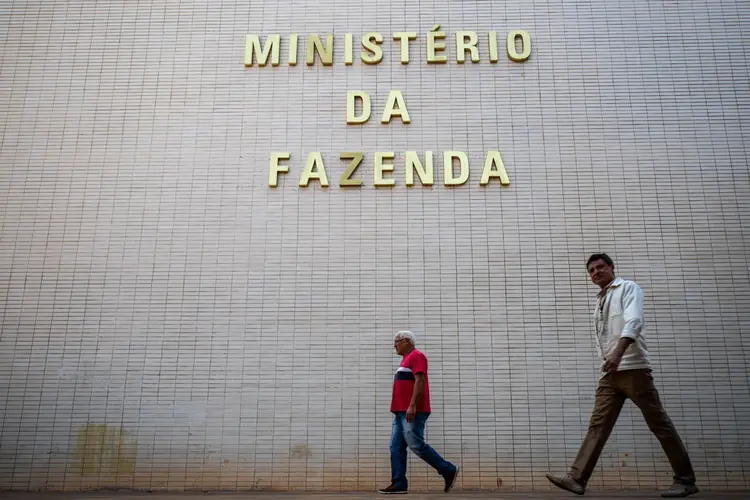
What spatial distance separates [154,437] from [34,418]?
1215 millimetres

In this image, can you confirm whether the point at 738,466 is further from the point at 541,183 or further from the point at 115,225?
the point at 115,225

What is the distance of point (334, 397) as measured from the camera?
6.50m

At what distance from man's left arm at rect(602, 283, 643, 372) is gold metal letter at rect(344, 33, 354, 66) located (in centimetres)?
431

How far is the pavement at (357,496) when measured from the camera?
4.98m

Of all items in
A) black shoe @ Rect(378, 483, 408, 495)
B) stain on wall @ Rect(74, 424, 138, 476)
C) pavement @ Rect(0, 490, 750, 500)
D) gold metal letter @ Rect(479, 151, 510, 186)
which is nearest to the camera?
pavement @ Rect(0, 490, 750, 500)

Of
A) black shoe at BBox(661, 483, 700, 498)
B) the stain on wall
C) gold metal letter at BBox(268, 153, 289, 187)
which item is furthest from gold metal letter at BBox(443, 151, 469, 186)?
the stain on wall

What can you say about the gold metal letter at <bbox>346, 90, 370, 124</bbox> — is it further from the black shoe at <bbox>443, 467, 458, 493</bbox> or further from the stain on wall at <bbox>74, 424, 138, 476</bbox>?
the stain on wall at <bbox>74, 424, 138, 476</bbox>

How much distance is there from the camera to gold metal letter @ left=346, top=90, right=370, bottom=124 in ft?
24.2

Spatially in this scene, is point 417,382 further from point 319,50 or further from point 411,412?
point 319,50

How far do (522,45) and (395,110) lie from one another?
5.43ft

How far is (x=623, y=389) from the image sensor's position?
4730 mm

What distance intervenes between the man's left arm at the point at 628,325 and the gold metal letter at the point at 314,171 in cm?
351

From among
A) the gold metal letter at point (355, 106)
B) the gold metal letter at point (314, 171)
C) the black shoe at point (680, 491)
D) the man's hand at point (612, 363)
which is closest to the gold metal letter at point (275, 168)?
the gold metal letter at point (314, 171)

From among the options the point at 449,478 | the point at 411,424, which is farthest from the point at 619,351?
the point at 449,478
